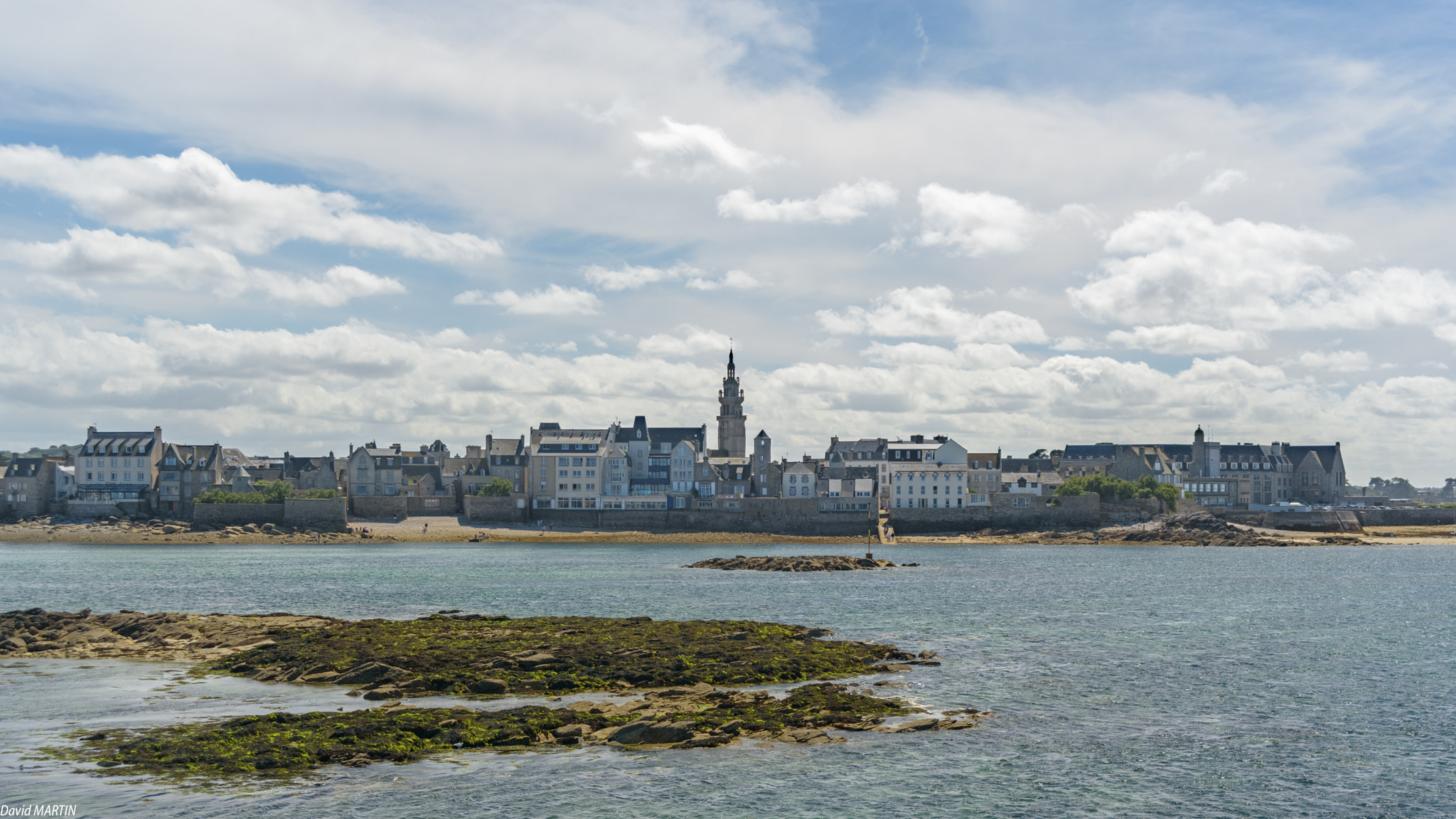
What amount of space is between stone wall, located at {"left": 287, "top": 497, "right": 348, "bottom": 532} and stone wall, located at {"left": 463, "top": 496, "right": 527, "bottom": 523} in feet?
44.0

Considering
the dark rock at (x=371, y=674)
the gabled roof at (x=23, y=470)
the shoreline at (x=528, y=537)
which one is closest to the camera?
the dark rock at (x=371, y=674)

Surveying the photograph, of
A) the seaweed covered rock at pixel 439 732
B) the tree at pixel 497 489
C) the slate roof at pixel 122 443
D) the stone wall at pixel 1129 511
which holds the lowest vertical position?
the seaweed covered rock at pixel 439 732

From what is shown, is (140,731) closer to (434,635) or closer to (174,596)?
(434,635)

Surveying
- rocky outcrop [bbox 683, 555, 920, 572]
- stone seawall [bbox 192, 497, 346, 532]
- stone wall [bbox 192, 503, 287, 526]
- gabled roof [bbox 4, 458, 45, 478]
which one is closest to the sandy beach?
stone seawall [bbox 192, 497, 346, 532]

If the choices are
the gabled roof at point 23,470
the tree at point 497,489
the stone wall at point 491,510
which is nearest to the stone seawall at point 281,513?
the stone wall at point 491,510

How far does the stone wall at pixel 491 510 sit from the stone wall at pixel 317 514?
528 inches

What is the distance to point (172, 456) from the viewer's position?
5226 inches

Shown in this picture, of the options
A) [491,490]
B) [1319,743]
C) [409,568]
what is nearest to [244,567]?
[409,568]

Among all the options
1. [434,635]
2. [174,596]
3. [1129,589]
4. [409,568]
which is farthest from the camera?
[409,568]

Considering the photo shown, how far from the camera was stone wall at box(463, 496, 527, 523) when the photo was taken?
406ft

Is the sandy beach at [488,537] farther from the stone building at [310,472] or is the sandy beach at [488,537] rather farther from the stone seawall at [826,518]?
the stone building at [310,472]

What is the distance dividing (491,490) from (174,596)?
226ft

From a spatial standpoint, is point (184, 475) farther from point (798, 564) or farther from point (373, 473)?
point (798, 564)

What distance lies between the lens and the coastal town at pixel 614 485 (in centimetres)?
12219
